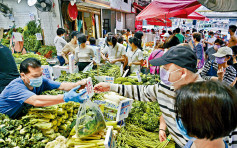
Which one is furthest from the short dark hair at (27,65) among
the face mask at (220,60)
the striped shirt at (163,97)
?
the face mask at (220,60)

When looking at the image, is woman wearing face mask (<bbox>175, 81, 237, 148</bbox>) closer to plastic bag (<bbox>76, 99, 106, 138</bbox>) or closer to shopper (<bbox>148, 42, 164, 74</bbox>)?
plastic bag (<bbox>76, 99, 106, 138</bbox>)

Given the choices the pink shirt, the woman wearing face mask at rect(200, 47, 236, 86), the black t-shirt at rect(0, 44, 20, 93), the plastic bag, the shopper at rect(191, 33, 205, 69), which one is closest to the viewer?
the plastic bag

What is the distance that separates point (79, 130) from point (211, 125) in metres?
1.47

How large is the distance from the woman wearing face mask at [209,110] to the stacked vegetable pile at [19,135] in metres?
1.75

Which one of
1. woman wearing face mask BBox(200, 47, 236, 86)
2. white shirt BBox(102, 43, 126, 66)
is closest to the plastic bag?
woman wearing face mask BBox(200, 47, 236, 86)

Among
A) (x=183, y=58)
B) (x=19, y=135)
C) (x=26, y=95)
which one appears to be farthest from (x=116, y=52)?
(x=19, y=135)

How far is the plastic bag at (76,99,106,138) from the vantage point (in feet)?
6.07

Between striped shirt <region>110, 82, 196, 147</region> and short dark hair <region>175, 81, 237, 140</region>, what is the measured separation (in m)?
0.85

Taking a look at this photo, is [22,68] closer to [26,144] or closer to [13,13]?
[26,144]

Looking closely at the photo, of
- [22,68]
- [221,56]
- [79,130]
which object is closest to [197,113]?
[79,130]

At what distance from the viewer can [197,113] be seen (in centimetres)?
90

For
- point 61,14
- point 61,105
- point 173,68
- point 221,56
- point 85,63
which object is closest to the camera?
point 173,68

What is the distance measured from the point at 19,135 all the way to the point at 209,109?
2.04 meters

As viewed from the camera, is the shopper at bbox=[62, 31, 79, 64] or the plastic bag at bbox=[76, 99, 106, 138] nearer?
the plastic bag at bbox=[76, 99, 106, 138]
